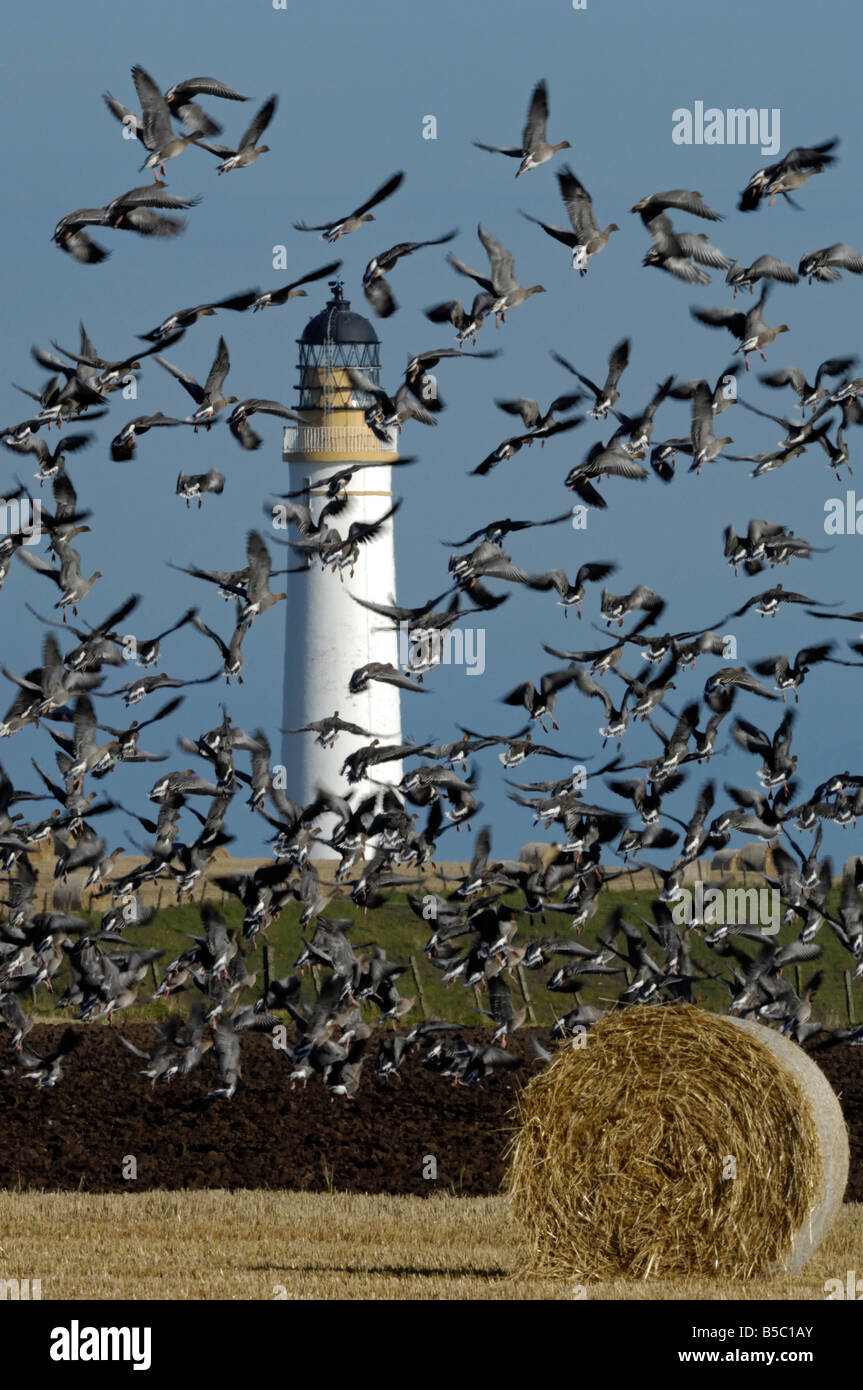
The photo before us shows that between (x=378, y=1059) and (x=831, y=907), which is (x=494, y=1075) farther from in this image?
(x=831, y=907)

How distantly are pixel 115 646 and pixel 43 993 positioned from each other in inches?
521

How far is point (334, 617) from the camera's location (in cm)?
6538

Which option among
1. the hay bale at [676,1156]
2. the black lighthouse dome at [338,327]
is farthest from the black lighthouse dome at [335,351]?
the hay bale at [676,1156]

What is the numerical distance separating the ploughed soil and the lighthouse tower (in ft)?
116

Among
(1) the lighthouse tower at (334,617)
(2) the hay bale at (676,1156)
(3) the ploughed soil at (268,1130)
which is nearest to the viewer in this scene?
(2) the hay bale at (676,1156)

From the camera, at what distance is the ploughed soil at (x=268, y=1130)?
25625mm

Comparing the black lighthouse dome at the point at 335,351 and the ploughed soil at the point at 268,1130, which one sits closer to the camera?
the ploughed soil at the point at 268,1130

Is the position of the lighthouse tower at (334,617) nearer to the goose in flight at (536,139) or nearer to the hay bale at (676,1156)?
the goose in flight at (536,139)

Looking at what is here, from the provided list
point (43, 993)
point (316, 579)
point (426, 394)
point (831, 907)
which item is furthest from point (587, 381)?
point (316, 579)

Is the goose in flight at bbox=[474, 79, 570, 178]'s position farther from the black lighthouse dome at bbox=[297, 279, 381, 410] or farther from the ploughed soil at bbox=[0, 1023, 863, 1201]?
the black lighthouse dome at bbox=[297, 279, 381, 410]

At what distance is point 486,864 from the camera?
31.2 metres

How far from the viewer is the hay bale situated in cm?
1973

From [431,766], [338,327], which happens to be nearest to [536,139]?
[431,766]

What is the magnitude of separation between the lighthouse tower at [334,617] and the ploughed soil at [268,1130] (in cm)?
3529
